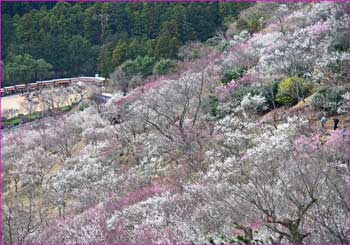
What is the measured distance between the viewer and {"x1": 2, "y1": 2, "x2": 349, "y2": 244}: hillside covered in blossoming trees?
8.41 m

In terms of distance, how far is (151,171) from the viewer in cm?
1572

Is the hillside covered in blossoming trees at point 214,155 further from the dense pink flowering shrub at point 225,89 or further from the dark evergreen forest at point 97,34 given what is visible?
the dark evergreen forest at point 97,34

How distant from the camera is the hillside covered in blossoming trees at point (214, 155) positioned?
331 inches

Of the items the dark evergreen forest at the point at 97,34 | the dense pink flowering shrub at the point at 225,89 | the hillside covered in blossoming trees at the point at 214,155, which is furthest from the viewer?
the dark evergreen forest at the point at 97,34

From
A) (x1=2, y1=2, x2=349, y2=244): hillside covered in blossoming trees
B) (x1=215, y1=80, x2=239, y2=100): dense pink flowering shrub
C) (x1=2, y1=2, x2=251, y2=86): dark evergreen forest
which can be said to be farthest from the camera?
(x1=2, y1=2, x2=251, y2=86): dark evergreen forest

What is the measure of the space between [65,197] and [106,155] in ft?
8.89

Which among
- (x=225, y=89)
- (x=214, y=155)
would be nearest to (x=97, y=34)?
(x=225, y=89)

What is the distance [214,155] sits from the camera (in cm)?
1388

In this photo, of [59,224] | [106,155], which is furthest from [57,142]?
[59,224]

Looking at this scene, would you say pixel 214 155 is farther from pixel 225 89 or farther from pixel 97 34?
pixel 97 34

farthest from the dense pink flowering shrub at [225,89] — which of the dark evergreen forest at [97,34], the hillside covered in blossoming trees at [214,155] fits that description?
the dark evergreen forest at [97,34]

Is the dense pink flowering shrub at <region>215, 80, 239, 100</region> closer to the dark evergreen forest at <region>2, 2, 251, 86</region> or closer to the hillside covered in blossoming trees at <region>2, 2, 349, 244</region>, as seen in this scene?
the hillside covered in blossoming trees at <region>2, 2, 349, 244</region>

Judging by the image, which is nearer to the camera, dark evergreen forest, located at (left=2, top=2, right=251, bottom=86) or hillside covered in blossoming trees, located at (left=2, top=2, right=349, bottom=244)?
hillside covered in blossoming trees, located at (left=2, top=2, right=349, bottom=244)

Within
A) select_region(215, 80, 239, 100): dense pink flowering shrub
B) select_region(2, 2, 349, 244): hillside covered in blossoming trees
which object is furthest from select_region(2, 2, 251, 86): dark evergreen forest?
select_region(215, 80, 239, 100): dense pink flowering shrub
